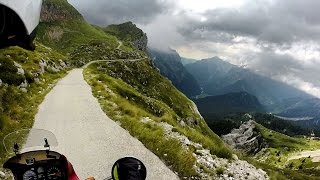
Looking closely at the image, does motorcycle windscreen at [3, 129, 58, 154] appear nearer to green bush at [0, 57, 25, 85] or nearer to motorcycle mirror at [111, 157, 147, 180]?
motorcycle mirror at [111, 157, 147, 180]

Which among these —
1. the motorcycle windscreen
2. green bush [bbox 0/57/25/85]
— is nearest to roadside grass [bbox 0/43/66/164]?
green bush [bbox 0/57/25/85]

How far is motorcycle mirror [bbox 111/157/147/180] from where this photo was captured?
4.45 meters

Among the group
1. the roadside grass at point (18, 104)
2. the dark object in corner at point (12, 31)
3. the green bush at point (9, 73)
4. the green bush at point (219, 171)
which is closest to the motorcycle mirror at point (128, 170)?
the dark object in corner at point (12, 31)

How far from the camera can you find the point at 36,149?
7.34 metres

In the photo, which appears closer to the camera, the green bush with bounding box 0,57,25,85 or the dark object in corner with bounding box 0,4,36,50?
Answer: the dark object in corner with bounding box 0,4,36,50

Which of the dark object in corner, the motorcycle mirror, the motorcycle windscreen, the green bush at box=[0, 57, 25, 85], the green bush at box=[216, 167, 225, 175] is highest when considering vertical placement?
the dark object in corner

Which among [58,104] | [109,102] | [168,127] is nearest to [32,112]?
[58,104]

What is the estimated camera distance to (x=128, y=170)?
4.52 m

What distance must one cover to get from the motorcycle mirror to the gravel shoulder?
40.0 ft

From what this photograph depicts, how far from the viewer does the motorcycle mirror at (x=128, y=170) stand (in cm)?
445

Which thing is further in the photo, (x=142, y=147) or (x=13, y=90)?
(x=13, y=90)

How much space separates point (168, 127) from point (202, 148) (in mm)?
3577

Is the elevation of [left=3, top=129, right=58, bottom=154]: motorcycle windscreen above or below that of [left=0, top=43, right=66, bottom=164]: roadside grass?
above

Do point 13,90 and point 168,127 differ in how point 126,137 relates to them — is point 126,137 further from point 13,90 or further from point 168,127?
point 13,90
